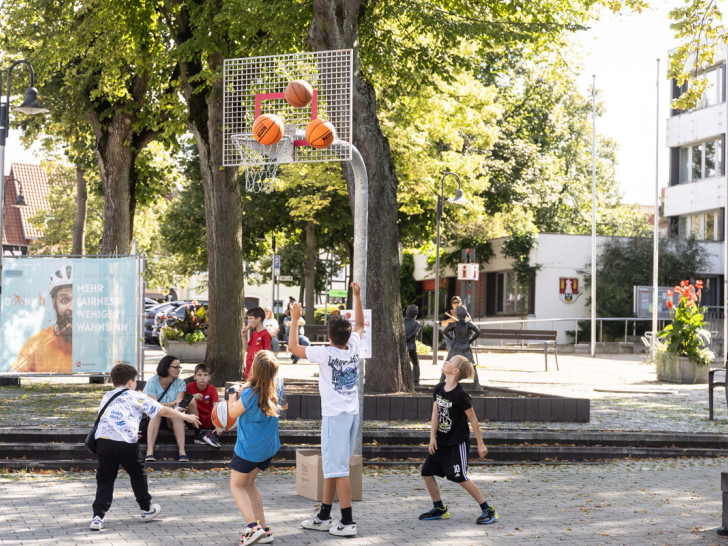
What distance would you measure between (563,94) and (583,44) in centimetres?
3609

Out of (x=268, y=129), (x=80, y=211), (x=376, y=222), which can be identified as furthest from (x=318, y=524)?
(x=80, y=211)

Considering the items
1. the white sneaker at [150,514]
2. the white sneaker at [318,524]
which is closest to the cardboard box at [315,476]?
the white sneaker at [318,524]

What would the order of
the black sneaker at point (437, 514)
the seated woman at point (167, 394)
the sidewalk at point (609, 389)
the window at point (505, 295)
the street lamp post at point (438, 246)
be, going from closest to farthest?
the black sneaker at point (437, 514) < the seated woman at point (167, 394) < the sidewalk at point (609, 389) < the street lamp post at point (438, 246) < the window at point (505, 295)

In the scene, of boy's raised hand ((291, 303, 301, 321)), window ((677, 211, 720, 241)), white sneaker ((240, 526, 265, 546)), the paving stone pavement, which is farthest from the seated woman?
window ((677, 211, 720, 241))

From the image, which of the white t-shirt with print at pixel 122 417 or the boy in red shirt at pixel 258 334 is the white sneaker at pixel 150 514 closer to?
the white t-shirt with print at pixel 122 417

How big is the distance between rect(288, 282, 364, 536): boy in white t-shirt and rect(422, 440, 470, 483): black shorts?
33.3 inches

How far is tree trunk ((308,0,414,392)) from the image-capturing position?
608 inches

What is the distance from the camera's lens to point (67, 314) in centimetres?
1862

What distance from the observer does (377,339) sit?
15.5 metres

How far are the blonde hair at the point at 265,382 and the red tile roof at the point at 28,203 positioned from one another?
70.6m

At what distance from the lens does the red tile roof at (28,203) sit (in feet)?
247

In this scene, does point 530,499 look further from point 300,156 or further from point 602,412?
point 602,412

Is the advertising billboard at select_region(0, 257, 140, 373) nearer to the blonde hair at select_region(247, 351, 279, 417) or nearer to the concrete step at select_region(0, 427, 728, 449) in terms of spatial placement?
Answer: the concrete step at select_region(0, 427, 728, 449)

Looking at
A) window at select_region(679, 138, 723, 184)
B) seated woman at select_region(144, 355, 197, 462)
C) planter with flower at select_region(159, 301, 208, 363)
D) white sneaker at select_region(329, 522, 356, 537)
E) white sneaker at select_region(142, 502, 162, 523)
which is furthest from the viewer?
window at select_region(679, 138, 723, 184)
